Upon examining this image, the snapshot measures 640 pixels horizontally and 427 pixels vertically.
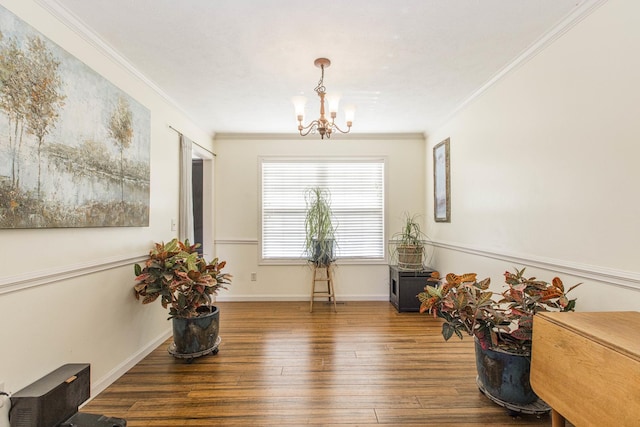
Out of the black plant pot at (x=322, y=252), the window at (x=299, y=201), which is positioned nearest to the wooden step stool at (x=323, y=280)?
the black plant pot at (x=322, y=252)

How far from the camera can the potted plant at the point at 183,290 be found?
233 centimetres

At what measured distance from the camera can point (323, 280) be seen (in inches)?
159

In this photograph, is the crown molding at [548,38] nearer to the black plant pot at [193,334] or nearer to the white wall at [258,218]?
the white wall at [258,218]

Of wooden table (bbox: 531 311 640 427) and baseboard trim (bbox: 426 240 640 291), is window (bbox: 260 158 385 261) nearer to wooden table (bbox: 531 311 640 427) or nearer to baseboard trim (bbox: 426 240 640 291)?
baseboard trim (bbox: 426 240 640 291)

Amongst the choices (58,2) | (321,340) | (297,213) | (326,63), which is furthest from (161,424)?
(297,213)

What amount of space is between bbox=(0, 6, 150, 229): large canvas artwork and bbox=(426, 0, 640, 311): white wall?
3.03 m

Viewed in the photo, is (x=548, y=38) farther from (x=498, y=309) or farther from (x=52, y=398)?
(x=52, y=398)

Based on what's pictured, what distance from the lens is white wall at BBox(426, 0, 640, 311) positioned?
5.01 ft

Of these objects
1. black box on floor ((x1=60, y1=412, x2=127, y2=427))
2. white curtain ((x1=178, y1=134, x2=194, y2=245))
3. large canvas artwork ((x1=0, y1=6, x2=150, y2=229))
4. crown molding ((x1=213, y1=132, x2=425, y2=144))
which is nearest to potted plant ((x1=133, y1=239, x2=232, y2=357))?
large canvas artwork ((x1=0, y1=6, x2=150, y2=229))

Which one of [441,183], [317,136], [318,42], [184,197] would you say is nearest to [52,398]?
[184,197]

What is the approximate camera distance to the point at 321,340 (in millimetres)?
2887

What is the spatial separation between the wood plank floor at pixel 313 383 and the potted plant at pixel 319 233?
3.15 feet

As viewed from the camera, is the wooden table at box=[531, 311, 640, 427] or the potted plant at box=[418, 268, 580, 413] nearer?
the wooden table at box=[531, 311, 640, 427]

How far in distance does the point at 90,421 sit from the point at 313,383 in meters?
1.30
